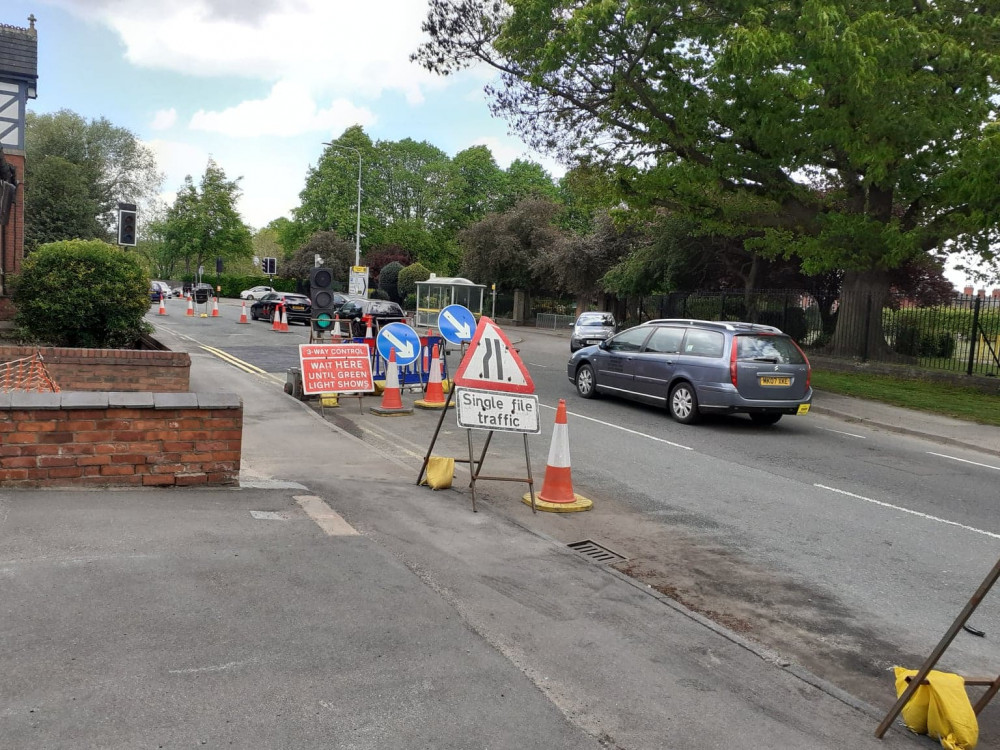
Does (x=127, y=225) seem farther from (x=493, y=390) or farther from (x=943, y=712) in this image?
(x=943, y=712)

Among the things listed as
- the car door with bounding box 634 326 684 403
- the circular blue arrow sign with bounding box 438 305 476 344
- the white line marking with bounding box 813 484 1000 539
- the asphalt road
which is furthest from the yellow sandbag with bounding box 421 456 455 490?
the car door with bounding box 634 326 684 403

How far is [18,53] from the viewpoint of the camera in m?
19.1

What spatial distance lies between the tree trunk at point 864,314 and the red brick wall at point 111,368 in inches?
676

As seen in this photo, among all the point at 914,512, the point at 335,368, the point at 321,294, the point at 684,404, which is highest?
the point at 321,294

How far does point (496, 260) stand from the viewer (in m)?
46.8

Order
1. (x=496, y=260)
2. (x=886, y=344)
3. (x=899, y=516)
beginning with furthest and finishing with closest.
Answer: (x=496, y=260) < (x=886, y=344) < (x=899, y=516)

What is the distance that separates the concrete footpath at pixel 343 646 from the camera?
296 cm

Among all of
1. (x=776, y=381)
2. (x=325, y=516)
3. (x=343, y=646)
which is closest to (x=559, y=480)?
(x=325, y=516)

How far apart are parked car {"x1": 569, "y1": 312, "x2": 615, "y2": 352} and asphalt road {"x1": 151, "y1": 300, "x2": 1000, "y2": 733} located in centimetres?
1256

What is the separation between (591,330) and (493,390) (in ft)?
64.4

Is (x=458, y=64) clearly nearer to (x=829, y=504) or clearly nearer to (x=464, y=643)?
(x=829, y=504)

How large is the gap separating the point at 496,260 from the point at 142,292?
116 ft

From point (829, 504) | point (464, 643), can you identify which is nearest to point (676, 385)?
point (829, 504)

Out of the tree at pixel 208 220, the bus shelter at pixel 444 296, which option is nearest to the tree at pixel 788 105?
the bus shelter at pixel 444 296
